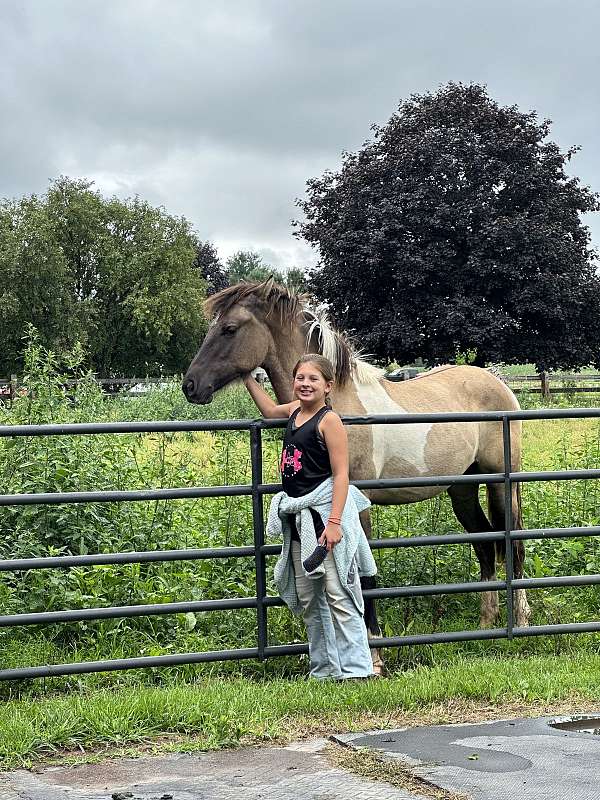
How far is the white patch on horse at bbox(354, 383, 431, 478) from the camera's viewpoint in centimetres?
577

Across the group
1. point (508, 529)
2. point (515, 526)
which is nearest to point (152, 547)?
point (508, 529)

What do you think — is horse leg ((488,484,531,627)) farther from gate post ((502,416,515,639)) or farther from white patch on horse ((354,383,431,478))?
white patch on horse ((354,383,431,478))

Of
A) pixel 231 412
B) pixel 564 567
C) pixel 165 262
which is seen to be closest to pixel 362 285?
pixel 231 412

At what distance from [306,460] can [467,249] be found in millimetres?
27265

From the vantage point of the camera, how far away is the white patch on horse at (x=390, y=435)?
5.77 m

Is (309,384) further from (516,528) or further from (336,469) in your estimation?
(516,528)

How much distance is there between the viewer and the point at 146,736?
4.07 m

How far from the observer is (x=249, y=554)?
16.9 ft

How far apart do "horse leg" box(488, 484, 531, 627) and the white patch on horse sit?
858 mm

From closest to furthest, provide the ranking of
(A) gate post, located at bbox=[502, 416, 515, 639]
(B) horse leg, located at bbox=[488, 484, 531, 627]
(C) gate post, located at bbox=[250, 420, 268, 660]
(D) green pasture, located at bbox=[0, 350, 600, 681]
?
(C) gate post, located at bbox=[250, 420, 268, 660], (A) gate post, located at bbox=[502, 416, 515, 639], (D) green pasture, located at bbox=[0, 350, 600, 681], (B) horse leg, located at bbox=[488, 484, 531, 627]

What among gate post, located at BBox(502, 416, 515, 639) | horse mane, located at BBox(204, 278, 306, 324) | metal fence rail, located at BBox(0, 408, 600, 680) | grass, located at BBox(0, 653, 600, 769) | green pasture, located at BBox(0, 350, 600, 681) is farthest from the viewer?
horse mane, located at BBox(204, 278, 306, 324)

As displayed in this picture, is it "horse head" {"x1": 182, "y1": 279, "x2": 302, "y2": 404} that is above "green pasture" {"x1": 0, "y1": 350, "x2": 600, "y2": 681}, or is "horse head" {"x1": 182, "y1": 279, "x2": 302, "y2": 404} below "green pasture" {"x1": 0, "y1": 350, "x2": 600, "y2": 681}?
above

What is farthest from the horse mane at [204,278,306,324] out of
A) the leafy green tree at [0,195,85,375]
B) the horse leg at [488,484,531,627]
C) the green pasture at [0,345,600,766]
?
the leafy green tree at [0,195,85,375]

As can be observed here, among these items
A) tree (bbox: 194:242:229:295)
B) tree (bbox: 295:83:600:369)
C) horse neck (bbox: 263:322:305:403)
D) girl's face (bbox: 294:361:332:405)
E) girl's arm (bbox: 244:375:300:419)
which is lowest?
girl's arm (bbox: 244:375:300:419)
